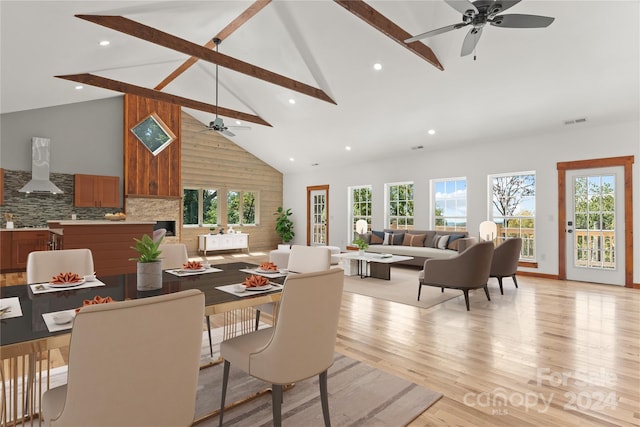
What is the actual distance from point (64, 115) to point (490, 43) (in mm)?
8515

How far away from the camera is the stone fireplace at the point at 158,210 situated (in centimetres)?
845

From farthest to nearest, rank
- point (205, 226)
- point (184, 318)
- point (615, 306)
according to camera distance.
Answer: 1. point (205, 226)
2. point (615, 306)
3. point (184, 318)

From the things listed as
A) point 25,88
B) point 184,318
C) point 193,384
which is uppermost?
point 25,88

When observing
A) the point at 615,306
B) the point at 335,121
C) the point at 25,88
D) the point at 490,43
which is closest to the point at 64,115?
the point at 25,88

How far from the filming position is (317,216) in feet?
36.2

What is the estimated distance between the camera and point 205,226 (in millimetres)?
10148

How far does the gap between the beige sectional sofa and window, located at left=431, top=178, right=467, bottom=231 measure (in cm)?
38

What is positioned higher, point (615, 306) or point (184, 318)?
point (184, 318)

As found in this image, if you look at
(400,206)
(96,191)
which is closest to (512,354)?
(400,206)

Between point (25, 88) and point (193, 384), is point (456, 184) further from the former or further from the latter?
point (25, 88)

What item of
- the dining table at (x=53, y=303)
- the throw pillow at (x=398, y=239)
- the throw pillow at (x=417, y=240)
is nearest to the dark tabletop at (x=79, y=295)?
the dining table at (x=53, y=303)

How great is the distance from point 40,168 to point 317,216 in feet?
23.0

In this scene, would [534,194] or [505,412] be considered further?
[534,194]

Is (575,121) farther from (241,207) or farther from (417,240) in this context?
(241,207)
